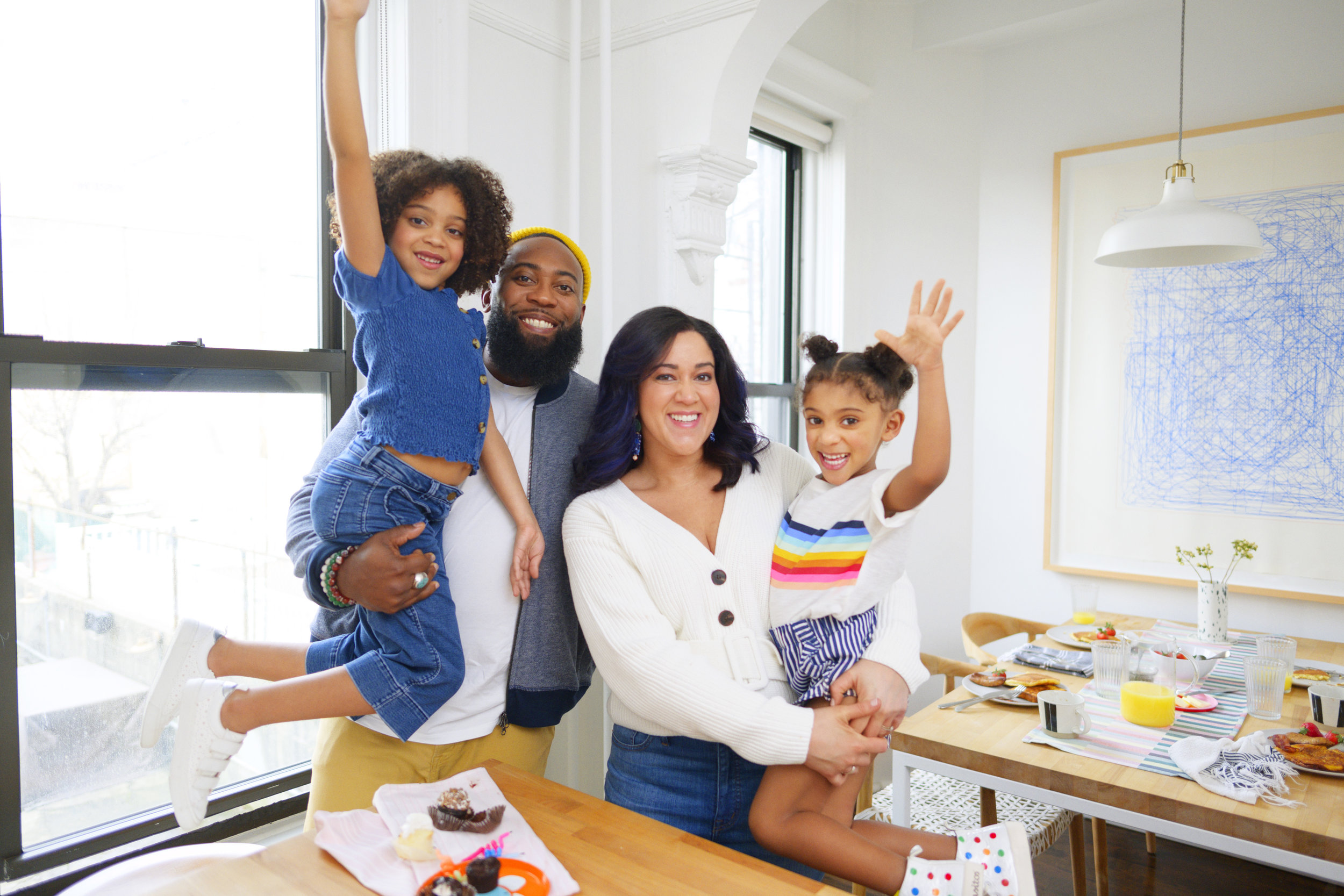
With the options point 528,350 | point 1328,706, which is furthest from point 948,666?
point 528,350

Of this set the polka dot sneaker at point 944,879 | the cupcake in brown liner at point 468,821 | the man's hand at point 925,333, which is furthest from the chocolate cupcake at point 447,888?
the man's hand at point 925,333

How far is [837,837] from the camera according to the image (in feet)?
4.43

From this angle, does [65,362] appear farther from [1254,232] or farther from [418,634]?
[1254,232]

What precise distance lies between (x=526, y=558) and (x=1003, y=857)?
3.06ft

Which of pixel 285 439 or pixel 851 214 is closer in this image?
pixel 285 439

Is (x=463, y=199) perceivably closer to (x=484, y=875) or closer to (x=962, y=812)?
(x=484, y=875)

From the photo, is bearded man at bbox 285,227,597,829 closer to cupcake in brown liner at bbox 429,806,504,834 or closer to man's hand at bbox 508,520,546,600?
man's hand at bbox 508,520,546,600

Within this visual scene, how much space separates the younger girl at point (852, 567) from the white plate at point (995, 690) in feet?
2.63

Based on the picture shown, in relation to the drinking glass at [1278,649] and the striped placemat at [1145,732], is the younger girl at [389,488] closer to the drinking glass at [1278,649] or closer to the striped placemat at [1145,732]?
the striped placemat at [1145,732]

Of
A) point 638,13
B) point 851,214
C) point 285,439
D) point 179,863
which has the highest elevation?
point 638,13

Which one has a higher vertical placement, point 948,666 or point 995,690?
point 995,690

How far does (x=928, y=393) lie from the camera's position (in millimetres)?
1422

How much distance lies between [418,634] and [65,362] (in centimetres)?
91

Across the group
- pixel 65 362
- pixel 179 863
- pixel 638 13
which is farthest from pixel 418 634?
pixel 638 13
